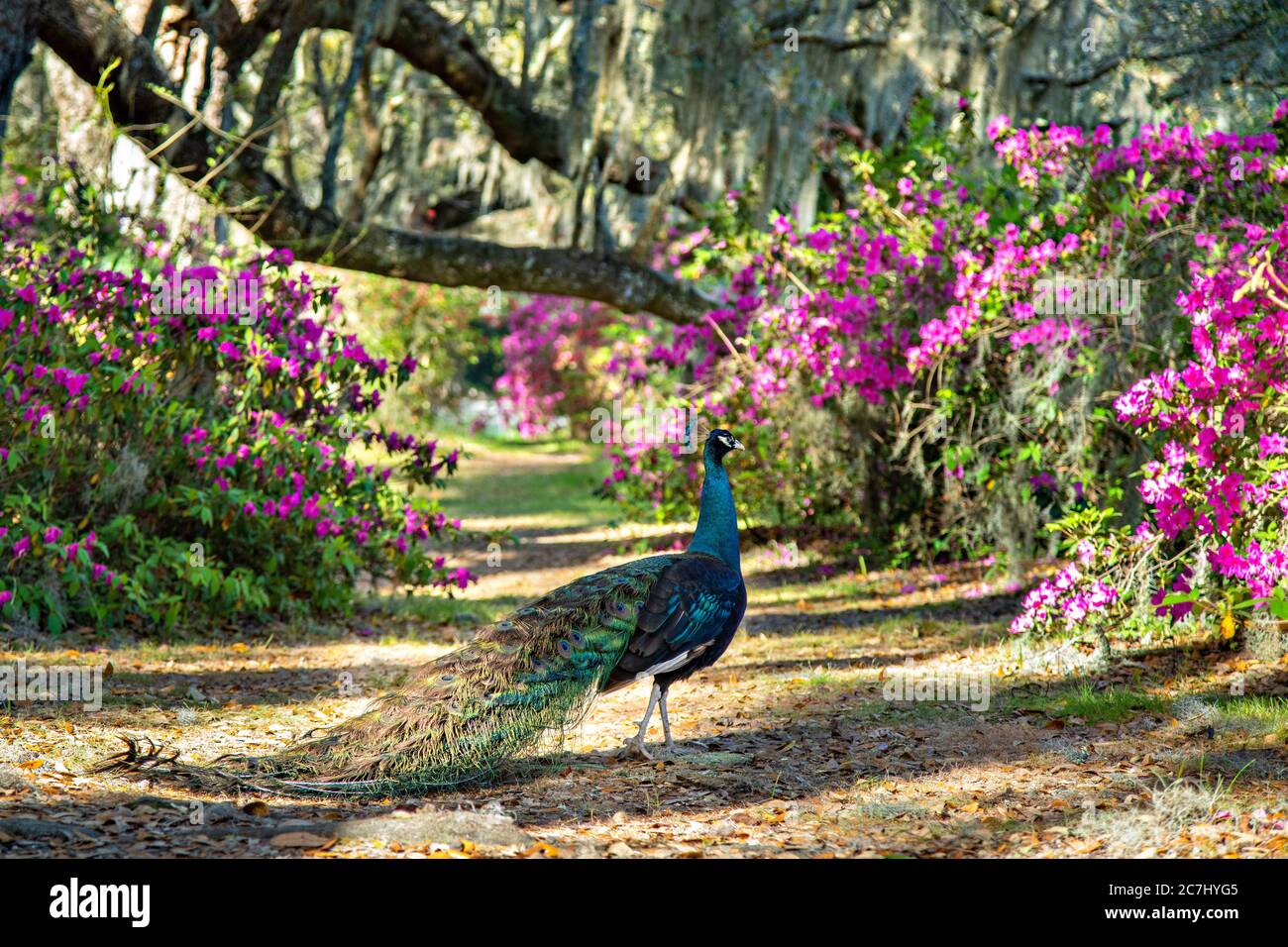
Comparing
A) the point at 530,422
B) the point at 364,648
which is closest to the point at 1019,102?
the point at 364,648

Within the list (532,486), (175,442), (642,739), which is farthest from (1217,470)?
(532,486)

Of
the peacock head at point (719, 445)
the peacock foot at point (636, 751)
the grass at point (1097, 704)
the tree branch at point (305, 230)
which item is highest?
the tree branch at point (305, 230)

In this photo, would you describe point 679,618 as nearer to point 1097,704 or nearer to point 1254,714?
point 1097,704

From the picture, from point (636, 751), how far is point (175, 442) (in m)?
4.15

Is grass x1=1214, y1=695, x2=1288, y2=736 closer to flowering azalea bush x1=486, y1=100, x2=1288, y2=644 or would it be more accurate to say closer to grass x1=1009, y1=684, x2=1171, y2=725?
grass x1=1009, y1=684, x2=1171, y2=725

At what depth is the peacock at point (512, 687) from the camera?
16.5 ft

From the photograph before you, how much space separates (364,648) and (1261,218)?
248 inches

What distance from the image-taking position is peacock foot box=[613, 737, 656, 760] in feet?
19.4

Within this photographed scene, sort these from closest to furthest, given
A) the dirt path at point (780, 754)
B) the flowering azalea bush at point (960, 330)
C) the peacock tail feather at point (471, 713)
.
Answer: the dirt path at point (780, 754), the peacock tail feather at point (471, 713), the flowering azalea bush at point (960, 330)

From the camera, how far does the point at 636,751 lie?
19.6 feet

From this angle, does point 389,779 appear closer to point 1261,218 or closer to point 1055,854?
point 1055,854

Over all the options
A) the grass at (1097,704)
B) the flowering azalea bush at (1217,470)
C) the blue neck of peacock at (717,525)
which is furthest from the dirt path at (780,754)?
the blue neck of peacock at (717,525)

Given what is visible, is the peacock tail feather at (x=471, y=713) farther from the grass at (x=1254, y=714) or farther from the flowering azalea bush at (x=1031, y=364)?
the flowering azalea bush at (x=1031, y=364)

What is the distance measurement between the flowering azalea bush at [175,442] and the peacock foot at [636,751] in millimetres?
3411
